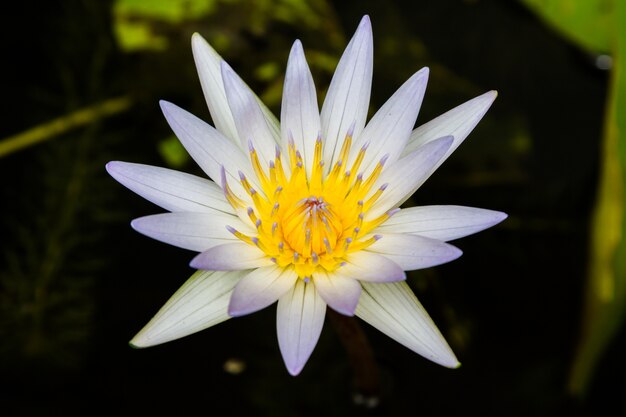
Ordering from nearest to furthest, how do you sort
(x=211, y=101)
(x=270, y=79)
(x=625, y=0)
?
(x=211, y=101)
(x=625, y=0)
(x=270, y=79)

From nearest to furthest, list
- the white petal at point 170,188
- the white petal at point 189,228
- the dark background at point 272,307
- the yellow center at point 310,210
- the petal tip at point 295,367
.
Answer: the petal tip at point 295,367, the white petal at point 189,228, the white petal at point 170,188, the yellow center at point 310,210, the dark background at point 272,307

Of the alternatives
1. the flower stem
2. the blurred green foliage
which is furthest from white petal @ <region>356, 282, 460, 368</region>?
the blurred green foliage

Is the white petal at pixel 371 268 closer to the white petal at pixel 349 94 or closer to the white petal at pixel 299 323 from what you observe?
the white petal at pixel 299 323

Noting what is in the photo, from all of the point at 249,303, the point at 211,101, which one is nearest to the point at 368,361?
the point at 249,303

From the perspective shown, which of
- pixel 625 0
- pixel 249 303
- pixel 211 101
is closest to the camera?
pixel 249 303

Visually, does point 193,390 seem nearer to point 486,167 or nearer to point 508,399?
point 508,399

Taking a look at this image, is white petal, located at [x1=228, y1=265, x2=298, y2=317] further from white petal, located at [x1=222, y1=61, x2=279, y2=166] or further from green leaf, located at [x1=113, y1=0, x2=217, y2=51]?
green leaf, located at [x1=113, y1=0, x2=217, y2=51]

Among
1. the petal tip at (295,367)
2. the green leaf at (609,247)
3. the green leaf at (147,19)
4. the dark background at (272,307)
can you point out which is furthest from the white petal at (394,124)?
the green leaf at (147,19)
